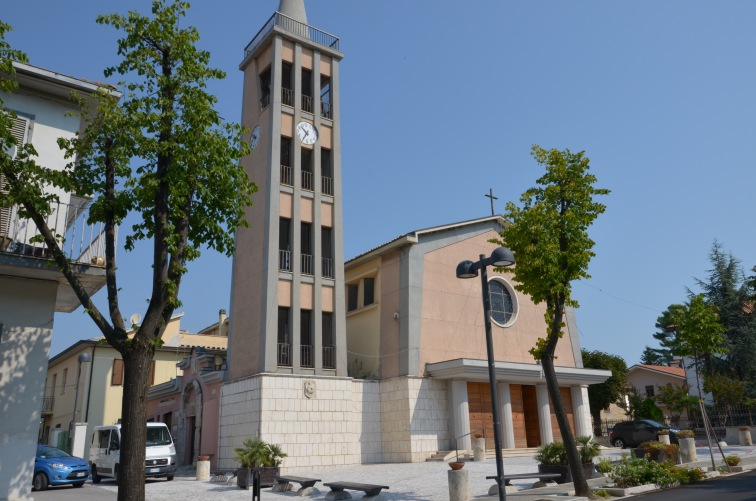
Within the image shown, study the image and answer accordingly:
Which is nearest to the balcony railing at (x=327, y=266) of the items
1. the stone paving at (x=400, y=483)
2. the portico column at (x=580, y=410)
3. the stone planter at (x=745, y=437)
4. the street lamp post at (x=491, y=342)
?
the stone paving at (x=400, y=483)

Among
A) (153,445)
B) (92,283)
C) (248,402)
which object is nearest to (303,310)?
(248,402)

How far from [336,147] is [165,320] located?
18369 millimetres

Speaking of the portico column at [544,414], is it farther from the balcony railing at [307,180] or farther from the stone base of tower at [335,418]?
the balcony railing at [307,180]

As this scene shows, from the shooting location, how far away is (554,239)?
14.0 metres

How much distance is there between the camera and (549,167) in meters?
14.6

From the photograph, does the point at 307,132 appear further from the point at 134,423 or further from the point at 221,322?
the point at 221,322

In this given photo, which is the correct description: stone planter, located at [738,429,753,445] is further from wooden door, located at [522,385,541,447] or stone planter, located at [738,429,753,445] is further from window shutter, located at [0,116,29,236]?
window shutter, located at [0,116,29,236]

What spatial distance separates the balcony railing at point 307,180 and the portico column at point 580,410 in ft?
52.9

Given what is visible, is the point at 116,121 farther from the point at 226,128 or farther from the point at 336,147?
the point at 336,147

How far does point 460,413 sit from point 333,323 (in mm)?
6348

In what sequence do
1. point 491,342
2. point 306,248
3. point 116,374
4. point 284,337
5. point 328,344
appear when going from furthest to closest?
point 116,374 → point 306,248 → point 328,344 → point 284,337 → point 491,342

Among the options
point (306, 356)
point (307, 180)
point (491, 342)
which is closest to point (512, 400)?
point (306, 356)

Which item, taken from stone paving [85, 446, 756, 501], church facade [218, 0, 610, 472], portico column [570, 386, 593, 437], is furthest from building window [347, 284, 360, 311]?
portico column [570, 386, 593, 437]

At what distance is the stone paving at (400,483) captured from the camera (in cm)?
1362
